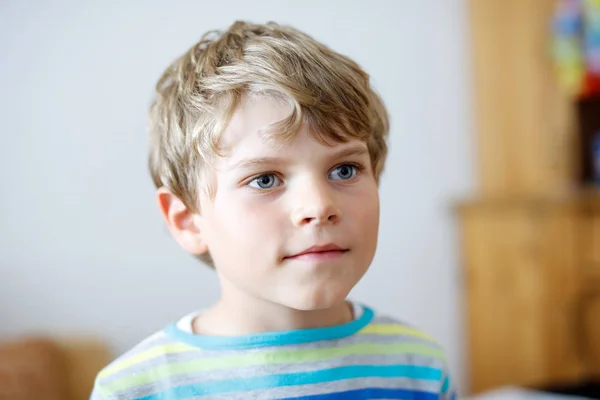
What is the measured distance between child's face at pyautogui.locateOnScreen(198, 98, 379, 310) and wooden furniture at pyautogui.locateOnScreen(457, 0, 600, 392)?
1.71 metres

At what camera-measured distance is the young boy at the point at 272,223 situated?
0.74 m

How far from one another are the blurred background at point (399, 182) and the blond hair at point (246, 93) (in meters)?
1.07

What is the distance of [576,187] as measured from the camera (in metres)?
2.46

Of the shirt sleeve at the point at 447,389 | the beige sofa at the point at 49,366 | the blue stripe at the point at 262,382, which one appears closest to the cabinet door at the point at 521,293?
the beige sofa at the point at 49,366

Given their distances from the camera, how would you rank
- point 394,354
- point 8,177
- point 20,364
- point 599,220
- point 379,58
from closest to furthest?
point 394,354
point 20,364
point 8,177
point 599,220
point 379,58

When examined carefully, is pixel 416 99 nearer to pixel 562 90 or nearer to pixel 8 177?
pixel 562 90

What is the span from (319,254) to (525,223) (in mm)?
1769

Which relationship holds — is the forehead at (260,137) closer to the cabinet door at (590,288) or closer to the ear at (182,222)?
the ear at (182,222)

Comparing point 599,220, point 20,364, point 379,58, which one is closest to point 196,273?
point 20,364

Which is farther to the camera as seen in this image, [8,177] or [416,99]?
[416,99]

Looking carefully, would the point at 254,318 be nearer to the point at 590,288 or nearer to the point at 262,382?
the point at 262,382

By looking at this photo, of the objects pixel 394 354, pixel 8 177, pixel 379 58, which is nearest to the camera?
pixel 394 354

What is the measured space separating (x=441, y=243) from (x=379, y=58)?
0.79 meters

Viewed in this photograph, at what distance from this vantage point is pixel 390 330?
91cm
